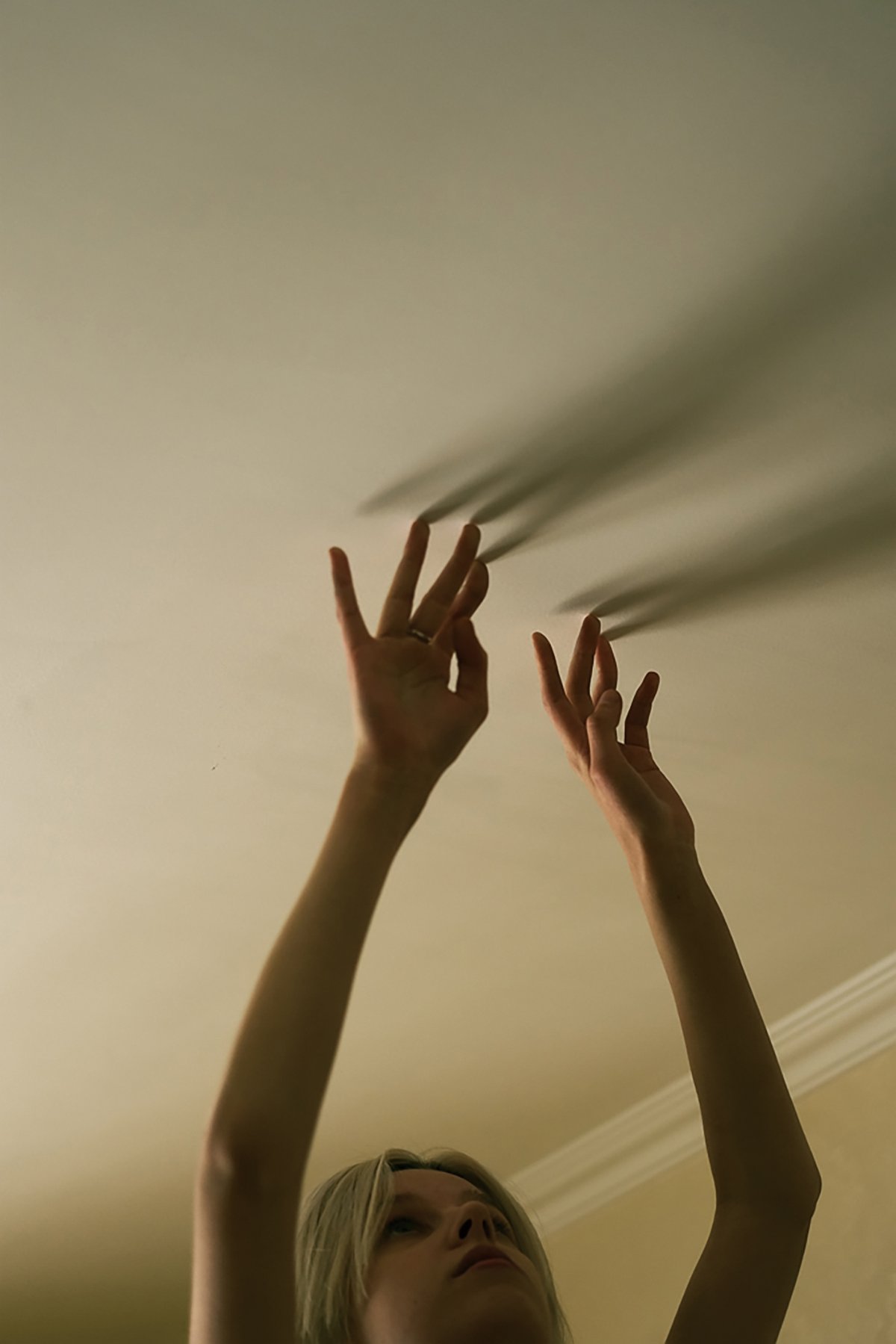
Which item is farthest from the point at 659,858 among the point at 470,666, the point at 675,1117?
the point at 675,1117

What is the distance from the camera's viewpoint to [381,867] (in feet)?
2.67

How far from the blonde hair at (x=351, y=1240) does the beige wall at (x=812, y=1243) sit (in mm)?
1039

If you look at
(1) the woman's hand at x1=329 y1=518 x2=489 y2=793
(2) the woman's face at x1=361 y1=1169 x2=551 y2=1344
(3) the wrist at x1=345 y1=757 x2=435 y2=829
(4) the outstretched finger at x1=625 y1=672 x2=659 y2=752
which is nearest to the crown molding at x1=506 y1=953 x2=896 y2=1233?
(4) the outstretched finger at x1=625 y1=672 x2=659 y2=752

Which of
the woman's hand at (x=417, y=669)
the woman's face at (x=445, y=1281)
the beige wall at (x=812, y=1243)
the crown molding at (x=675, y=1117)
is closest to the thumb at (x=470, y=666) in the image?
the woman's hand at (x=417, y=669)

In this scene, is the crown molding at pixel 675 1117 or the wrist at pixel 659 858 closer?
the wrist at pixel 659 858

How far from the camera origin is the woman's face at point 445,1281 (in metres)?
0.94

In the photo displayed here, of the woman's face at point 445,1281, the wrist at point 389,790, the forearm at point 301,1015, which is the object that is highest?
the wrist at point 389,790

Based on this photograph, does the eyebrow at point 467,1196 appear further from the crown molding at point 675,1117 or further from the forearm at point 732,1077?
Answer: the crown molding at point 675,1117

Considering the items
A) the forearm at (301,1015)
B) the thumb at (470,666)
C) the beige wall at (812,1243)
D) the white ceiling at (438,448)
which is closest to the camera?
the forearm at (301,1015)

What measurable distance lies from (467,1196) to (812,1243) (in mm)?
1216

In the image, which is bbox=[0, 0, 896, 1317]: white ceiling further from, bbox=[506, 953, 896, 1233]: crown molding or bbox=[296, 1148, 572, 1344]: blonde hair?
bbox=[296, 1148, 572, 1344]: blonde hair

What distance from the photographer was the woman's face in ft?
3.07

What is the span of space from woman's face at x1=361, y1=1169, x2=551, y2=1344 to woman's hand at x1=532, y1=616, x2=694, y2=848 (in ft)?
1.20

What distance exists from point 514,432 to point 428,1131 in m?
1.69
